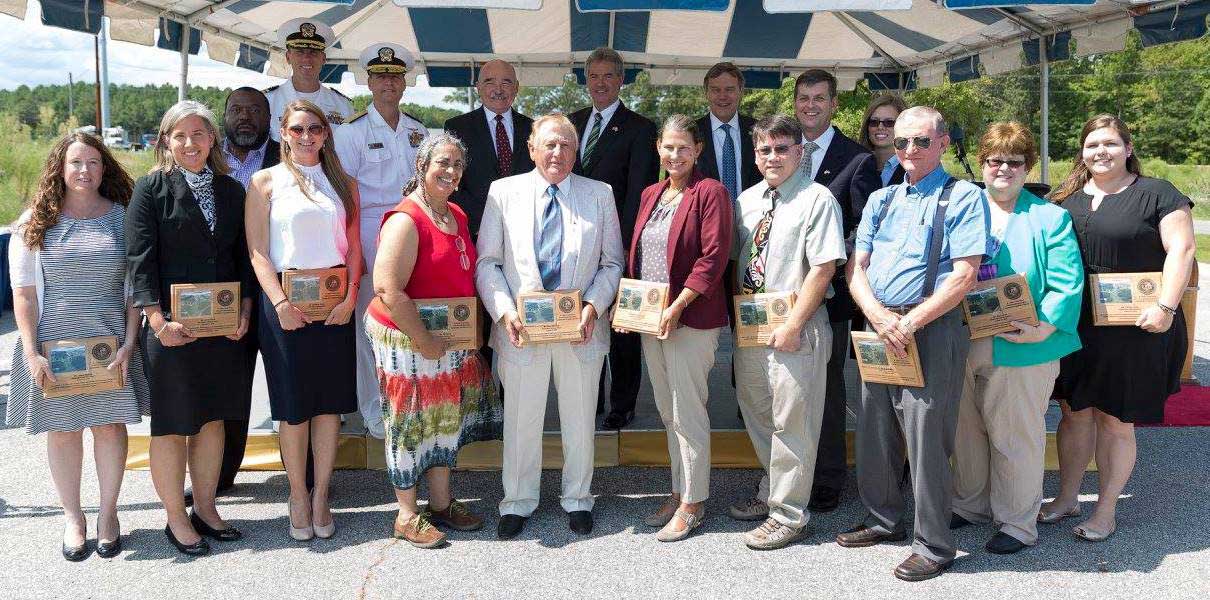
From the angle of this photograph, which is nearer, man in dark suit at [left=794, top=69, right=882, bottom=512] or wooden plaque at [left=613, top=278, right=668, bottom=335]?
wooden plaque at [left=613, top=278, right=668, bottom=335]

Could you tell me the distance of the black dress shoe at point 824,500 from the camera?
13.3 feet

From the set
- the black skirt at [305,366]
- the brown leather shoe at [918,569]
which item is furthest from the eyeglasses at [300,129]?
the brown leather shoe at [918,569]

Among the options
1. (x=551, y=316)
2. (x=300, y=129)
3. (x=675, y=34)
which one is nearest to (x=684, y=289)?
(x=551, y=316)

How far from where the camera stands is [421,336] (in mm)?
3457

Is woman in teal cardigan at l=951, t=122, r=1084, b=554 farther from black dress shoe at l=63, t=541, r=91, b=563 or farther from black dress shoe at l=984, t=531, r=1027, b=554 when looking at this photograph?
black dress shoe at l=63, t=541, r=91, b=563

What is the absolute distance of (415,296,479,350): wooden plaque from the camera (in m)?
3.51

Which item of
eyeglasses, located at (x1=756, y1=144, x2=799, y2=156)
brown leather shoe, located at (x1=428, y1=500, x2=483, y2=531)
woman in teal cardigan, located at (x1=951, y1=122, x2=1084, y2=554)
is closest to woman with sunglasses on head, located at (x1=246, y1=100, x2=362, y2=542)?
brown leather shoe, located at (x1=428, y1=500, x2=483, y2=531)

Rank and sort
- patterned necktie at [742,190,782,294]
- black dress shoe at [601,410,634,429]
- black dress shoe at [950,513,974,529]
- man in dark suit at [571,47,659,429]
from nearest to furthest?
patterned necktie at [742,190,782,294]
black dress shoe at [950,513,974,529]
man in dark suit at [571,47,659,429]
black dress shoe at [601,410,634,429]

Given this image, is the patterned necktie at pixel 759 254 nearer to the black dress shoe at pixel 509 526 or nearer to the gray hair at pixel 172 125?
the black dress shoe at pixel 509 526

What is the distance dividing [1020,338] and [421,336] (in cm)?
244

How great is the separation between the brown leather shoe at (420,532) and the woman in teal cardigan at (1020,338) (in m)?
2.37

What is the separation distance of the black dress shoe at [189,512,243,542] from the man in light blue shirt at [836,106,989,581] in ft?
9.33

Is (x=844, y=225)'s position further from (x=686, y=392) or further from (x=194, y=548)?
(x=194, y=548)

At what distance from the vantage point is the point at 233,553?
3.58 m
